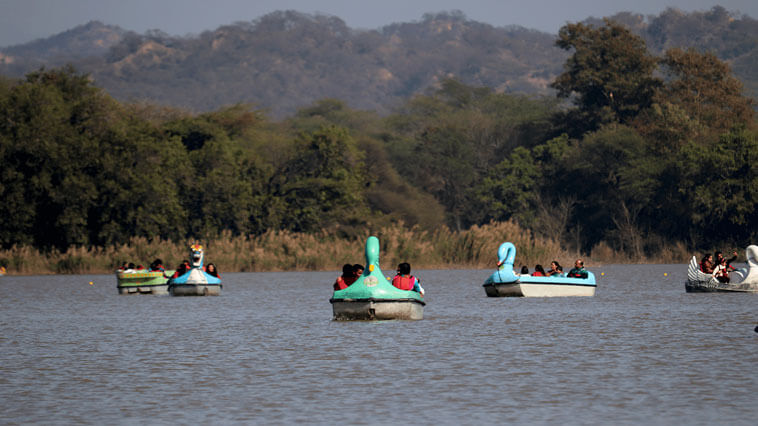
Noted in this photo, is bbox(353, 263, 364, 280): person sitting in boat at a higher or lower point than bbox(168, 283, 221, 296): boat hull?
higher

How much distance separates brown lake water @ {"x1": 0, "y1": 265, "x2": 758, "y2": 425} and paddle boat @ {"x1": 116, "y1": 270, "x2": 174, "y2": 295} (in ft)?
30.4

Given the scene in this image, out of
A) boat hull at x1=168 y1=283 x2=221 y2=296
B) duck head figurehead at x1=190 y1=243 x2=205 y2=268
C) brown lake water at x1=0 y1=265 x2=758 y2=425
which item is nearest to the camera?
brown lake water at x1=0 y1=265 x2=758 y2=425

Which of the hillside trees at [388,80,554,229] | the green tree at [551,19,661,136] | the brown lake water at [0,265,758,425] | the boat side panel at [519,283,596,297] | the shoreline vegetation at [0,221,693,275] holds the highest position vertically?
the green tree at [551,19,661,136]

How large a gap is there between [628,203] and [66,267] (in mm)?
40296

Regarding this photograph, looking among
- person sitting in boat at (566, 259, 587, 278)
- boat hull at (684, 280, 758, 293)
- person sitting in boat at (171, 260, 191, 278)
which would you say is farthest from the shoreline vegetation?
person sitting in boat at (566, 259, 587, 278)

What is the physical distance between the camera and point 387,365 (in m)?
21.4

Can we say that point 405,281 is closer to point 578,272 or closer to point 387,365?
point 387,365

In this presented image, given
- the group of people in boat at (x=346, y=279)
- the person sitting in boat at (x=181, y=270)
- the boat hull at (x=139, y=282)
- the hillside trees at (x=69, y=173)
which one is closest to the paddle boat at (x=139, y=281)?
the boat hull at (x=139, y=282)

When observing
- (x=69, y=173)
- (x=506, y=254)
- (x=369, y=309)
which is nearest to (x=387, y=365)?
(x=369, y=309)

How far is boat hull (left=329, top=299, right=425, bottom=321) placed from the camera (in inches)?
1118

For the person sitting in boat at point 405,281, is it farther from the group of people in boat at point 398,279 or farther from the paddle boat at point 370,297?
the paddle boat at point 370,297

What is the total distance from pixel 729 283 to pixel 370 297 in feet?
61.5

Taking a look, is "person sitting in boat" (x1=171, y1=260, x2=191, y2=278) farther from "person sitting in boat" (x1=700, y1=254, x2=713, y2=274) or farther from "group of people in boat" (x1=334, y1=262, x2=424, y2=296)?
"person sitting in boat" (x1=700, y1=254, x2=713, y2=274)

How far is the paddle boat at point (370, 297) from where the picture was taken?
93.2 ft
